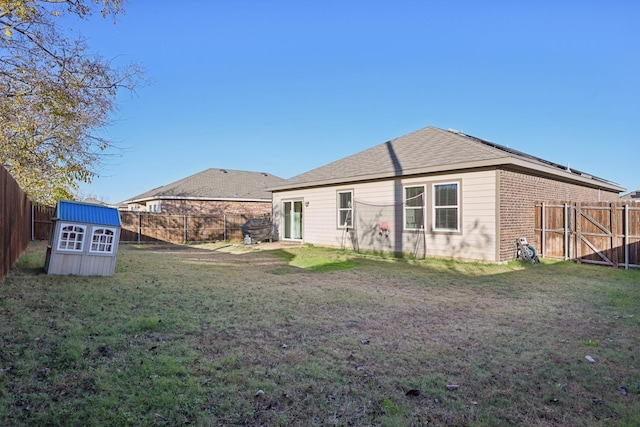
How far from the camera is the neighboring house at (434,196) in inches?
401

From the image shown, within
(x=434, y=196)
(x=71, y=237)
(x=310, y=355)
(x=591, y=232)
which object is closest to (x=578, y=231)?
(x=591, y=232)

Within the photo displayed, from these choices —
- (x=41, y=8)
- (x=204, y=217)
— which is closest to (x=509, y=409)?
(x=41, y=8)

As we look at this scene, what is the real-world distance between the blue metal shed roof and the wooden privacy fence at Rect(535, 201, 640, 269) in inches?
484

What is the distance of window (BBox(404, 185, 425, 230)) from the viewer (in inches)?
460

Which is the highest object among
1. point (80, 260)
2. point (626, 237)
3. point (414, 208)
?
point (414, 208)

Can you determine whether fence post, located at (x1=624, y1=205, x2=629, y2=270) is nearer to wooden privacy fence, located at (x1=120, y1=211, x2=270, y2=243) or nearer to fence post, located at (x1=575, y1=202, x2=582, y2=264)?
fence post, located at (x1=575, y1=202, x2=582, y2=264)

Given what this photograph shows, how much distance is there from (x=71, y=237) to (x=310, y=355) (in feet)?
21.2

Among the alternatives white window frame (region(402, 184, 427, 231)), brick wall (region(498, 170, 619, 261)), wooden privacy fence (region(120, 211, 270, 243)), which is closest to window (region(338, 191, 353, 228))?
white window frame (region(402, 184, 427, 231))

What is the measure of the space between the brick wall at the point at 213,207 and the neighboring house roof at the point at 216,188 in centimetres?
39

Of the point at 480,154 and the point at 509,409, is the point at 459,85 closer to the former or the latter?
the point at 480,154

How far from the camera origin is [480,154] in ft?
34.1

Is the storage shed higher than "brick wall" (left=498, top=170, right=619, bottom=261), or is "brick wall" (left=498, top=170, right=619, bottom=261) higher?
"brick wall" (left=498, top=170, right=619, bottom=261)

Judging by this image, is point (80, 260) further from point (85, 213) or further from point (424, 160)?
point (424, 160)

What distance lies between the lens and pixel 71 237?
24.3ft
